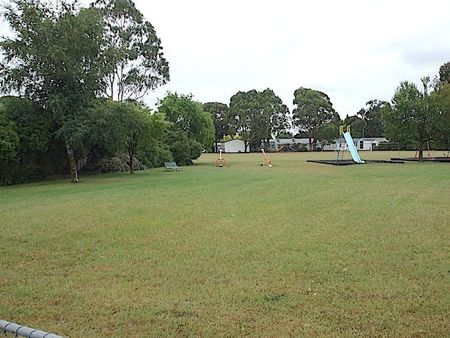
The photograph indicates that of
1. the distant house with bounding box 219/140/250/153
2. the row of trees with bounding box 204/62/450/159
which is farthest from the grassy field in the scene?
the distant house with bounding box 219/140/250/153

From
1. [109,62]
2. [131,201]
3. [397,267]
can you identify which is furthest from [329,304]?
[109,62]

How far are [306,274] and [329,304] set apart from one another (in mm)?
940

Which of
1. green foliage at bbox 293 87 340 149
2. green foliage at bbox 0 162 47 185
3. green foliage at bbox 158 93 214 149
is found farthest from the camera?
green foliage at bbox 293 87 340 149

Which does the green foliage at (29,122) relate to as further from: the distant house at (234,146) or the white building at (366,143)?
the white building at (366,143)

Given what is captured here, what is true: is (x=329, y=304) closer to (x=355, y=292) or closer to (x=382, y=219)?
(x=355, y=292)

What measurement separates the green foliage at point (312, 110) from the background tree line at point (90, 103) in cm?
3528

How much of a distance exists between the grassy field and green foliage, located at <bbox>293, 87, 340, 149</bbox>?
61171mm

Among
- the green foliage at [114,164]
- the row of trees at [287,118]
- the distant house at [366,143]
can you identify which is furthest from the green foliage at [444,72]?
the green foliage at [114,164]

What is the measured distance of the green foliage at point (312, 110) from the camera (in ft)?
230

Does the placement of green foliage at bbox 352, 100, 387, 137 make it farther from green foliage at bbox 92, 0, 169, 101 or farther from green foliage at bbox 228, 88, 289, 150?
green foliage at bbox 92, 0, 169, 101

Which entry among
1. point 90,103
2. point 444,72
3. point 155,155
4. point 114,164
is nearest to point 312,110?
point 444,72

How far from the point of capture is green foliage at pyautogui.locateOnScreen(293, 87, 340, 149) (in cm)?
7006

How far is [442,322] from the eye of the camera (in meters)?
3.70

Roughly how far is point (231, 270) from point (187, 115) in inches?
1249
